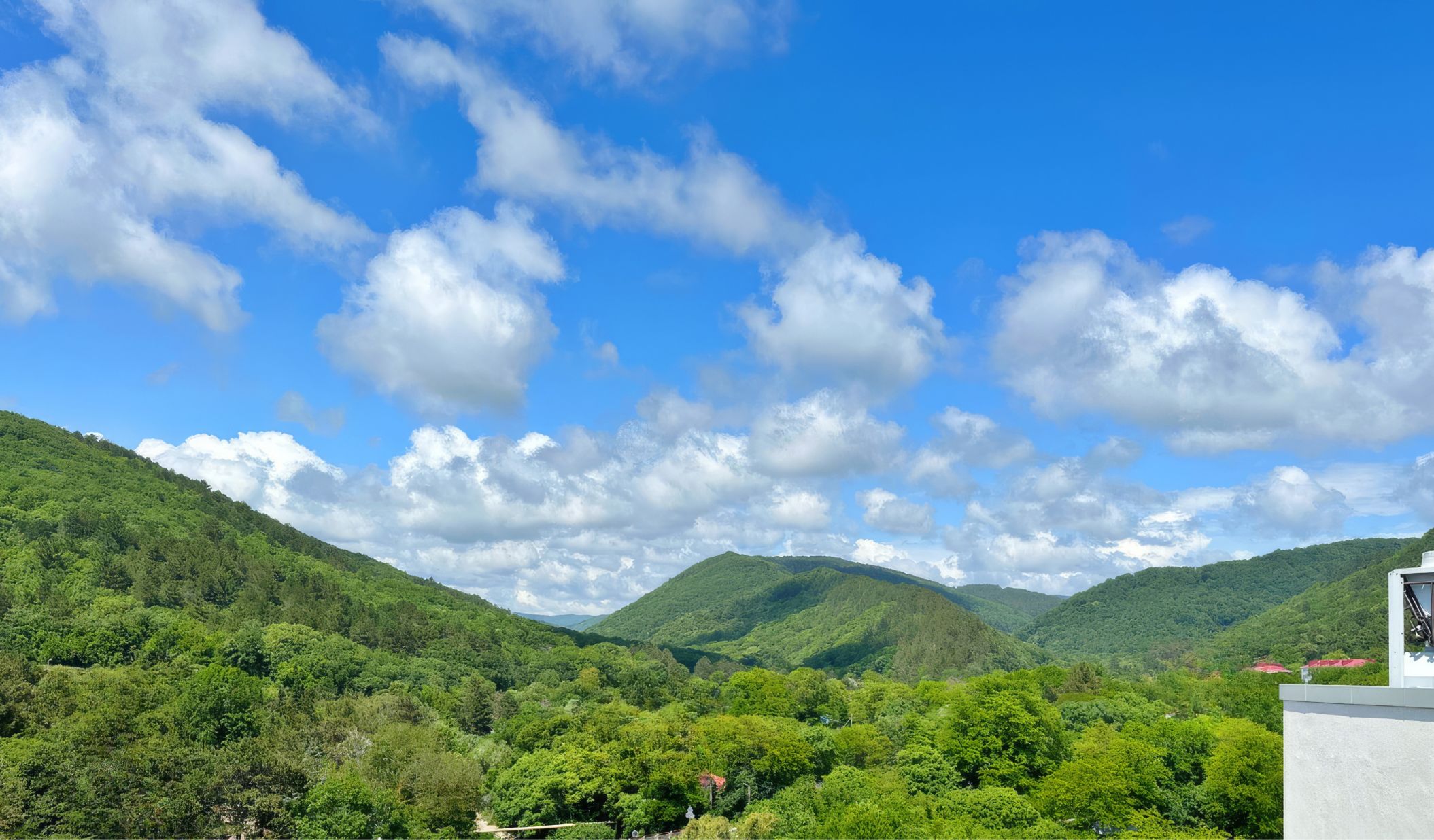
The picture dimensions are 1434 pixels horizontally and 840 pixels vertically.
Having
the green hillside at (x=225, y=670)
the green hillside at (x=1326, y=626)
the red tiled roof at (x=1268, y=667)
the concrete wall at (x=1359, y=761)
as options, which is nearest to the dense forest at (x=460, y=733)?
the green hillside at (x=225, y=670)

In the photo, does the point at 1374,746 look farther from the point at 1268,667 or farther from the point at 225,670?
the point at 1268,667

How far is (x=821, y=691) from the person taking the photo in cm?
8019

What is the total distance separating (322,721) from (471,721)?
17525mm

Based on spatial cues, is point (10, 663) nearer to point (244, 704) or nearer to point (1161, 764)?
point (244, 704)

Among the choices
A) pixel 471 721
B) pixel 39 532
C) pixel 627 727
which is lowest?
Answer: pixel 471 721

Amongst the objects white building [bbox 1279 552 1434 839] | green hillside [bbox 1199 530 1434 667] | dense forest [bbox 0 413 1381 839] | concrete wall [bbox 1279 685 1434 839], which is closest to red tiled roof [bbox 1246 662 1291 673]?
green hillside [bbox 1199 530 1434 667]

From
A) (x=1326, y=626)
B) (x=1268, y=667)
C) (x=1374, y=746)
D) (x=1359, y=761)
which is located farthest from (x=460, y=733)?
(x=1326, y=626)

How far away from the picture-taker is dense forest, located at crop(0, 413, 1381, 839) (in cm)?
3123

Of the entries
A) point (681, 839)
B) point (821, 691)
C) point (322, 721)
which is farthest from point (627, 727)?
point (821, 691)

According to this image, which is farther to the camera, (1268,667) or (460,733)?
(1268,667)

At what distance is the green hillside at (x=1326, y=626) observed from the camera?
104 metres

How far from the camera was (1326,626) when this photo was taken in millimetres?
117062

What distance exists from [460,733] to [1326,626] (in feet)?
397

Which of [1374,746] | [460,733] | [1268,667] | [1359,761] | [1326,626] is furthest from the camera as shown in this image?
[1326,626]
